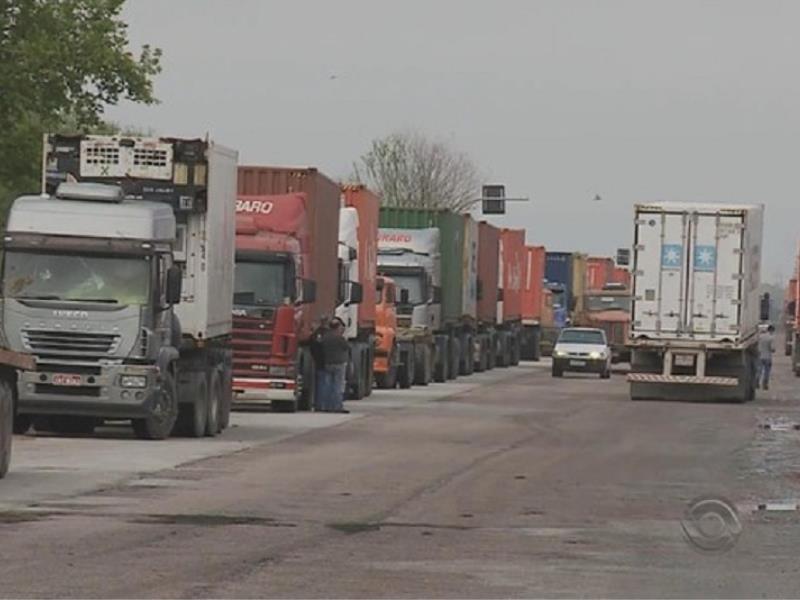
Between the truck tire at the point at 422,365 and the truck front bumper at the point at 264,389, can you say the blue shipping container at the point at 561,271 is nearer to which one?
the truck tire at the point at 422,365

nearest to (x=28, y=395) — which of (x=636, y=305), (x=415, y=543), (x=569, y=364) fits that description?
(x=415, y=543)

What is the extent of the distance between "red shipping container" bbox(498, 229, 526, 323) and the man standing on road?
44.3 ft

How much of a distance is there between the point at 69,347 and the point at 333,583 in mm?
15423

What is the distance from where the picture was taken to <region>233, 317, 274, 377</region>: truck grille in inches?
1469

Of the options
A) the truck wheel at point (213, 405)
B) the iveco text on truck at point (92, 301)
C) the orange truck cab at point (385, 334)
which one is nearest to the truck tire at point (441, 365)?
the orange truck cab at point (385, 334)

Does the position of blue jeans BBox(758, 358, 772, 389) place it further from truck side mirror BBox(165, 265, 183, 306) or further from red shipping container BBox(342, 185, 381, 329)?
truck side mirror BBox(165, 265, 183, 306)

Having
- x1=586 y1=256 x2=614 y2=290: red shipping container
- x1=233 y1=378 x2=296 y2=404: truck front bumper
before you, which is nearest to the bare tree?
x1=586 y1=256 x2=614 y2=290: red shipping container

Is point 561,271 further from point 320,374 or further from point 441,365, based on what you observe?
point 320,374

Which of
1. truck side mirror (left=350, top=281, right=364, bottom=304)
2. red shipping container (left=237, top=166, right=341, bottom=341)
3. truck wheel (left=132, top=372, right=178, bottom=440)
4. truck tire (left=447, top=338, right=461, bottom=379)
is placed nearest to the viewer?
truck wheel (left=132, top=372, right=178, bottom=440)

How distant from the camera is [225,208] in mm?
32594

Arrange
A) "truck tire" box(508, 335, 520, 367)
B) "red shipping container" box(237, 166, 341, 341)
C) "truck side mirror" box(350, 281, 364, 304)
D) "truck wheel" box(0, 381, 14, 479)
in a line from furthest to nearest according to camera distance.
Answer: "truck tire" box(508, 335, 520, 367) < "truck side mirror" box(350, 281, 364, 304) < "red shipping container" box(237, 166, 341, 341) < "truck wheel" box(0, 381, 14, 479)

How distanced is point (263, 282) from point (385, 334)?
46.7 ft

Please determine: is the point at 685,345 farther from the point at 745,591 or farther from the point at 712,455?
the point at 745,591

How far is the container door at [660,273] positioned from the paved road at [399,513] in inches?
437
